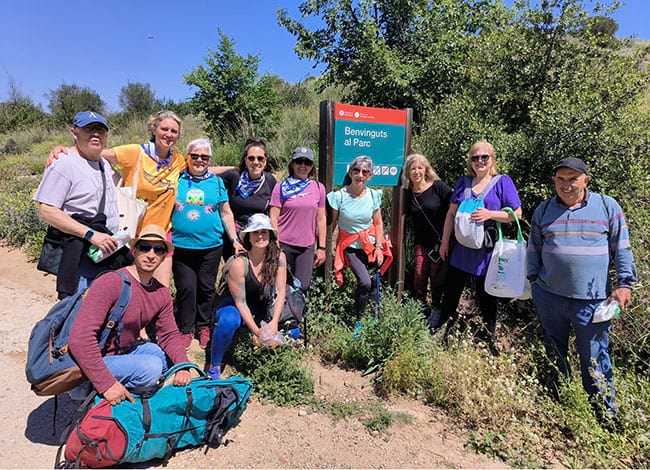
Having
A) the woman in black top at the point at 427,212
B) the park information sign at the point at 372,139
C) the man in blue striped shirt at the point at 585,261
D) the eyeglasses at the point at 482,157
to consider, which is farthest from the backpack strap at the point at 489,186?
the park information sign at the point at 372,139

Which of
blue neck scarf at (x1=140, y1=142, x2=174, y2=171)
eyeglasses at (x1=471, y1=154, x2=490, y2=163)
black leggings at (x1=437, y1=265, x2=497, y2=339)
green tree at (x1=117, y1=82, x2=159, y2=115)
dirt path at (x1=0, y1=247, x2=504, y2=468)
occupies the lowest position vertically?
dirt path at (x1=0, y1=247, x2=504, y2=468)

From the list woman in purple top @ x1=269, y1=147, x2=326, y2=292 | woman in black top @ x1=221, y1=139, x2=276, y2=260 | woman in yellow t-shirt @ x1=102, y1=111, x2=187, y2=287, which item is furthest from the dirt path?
woman in black top @ x1=221, y1=139, x2=276, y2=260

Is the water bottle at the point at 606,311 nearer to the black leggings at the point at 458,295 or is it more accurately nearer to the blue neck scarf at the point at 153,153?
the black leggings at the point at 458,295

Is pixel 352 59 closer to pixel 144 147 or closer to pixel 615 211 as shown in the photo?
pixel 144 147

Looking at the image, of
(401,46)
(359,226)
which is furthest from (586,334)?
(401,46)

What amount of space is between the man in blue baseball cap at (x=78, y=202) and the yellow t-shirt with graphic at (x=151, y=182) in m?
0.35

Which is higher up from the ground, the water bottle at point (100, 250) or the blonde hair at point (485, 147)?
the blonde hair at point (485, 147)

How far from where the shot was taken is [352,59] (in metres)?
9.24

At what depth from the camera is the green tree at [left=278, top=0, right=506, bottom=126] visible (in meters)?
8.53

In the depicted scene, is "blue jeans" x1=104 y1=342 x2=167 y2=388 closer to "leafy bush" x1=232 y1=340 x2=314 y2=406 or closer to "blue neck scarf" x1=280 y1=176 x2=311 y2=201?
"leafy bush" x1=232 y1=340 x2=314 y2=406

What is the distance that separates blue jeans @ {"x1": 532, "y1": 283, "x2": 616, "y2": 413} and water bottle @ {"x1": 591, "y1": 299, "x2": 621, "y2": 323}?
0.04 m

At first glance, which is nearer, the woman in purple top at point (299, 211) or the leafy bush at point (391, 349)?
the leafy bush at point (391, 349)

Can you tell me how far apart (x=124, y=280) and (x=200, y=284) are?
1.37 metres

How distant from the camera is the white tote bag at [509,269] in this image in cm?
360
